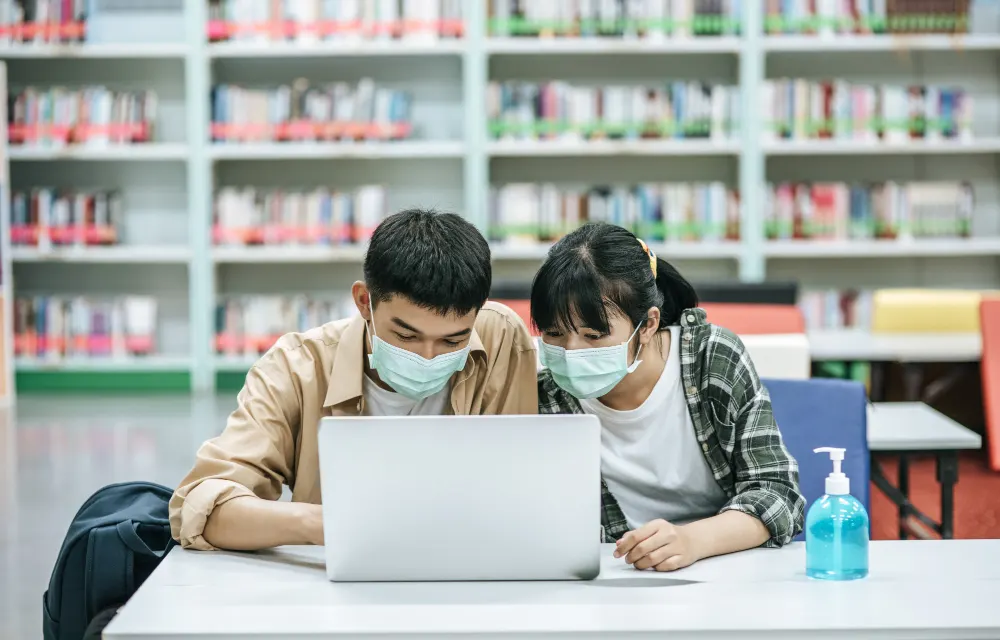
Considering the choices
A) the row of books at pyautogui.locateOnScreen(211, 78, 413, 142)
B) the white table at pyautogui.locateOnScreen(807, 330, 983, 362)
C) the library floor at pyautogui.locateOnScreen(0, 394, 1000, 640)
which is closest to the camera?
the library floor at pyautogui.locateOnScreen(0, 394, 1000, 640)

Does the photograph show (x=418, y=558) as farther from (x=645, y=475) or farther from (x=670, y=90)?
(x=670, y=90)

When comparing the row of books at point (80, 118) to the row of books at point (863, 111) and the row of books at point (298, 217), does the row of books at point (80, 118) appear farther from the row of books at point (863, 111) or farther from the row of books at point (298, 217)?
the row of books at point (863, 111)

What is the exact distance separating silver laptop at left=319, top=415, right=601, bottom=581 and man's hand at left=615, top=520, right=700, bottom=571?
105 millimetres

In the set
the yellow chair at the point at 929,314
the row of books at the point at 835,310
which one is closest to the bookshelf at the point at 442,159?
the row of books at the point at 835,310

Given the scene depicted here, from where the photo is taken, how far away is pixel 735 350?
165cm

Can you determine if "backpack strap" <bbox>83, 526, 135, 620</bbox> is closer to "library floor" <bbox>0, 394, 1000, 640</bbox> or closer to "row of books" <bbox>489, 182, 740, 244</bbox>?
"library floor" <bbox>0, 394, 1000, 640</bbox>

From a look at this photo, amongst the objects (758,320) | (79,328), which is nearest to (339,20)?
(79,328)

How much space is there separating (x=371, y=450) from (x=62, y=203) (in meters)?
5.36

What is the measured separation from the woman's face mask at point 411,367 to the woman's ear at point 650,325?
26cm

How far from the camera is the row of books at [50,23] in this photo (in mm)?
5996

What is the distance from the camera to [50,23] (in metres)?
6.00

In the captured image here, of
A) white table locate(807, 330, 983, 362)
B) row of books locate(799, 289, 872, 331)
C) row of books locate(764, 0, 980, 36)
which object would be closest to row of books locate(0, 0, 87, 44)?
row of books locate(764, 0, 980, 36)

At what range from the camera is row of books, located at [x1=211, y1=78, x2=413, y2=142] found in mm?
5926

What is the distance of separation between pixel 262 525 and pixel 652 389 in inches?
24.3
